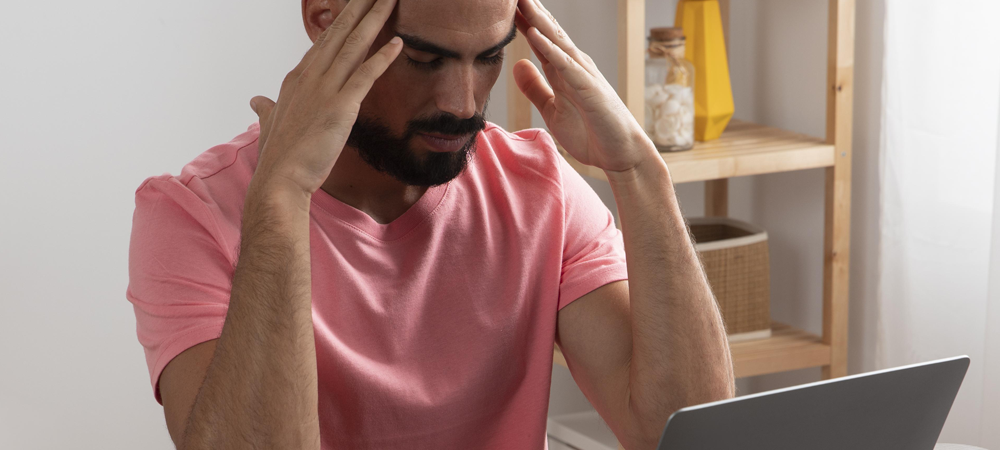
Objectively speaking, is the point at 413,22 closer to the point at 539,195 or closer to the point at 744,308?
the point at 539,195

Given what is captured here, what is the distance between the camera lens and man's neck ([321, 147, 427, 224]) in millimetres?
1229

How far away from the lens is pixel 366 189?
124cm

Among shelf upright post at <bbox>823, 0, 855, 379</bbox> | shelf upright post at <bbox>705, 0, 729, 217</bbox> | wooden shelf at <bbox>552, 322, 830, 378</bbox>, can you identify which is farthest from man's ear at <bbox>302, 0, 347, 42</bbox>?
shelf upright post at <bbox>705, 0, 729, 217</bbox>

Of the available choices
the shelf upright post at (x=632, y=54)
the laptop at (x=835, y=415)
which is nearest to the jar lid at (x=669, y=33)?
the shelf upright post at (x=632, y=54)

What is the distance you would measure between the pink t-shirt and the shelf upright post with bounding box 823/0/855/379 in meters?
0.75

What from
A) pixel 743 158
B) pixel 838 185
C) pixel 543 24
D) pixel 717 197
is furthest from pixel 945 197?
pixel 543 24

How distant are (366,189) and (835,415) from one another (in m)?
0.66

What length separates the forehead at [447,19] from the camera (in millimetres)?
1091

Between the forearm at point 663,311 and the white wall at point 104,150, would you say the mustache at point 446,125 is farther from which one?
the white wall at point 104,150

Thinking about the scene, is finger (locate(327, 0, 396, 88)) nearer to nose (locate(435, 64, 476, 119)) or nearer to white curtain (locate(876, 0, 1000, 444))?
nose (locate(435, 64, 476, 119))

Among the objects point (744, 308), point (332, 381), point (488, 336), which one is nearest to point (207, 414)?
point (332, 381)

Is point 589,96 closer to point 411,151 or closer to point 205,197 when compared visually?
point 411,151

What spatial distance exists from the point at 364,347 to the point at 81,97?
0.99 metres

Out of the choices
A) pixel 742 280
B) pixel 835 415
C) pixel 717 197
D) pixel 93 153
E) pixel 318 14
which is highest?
pixel 318 14
